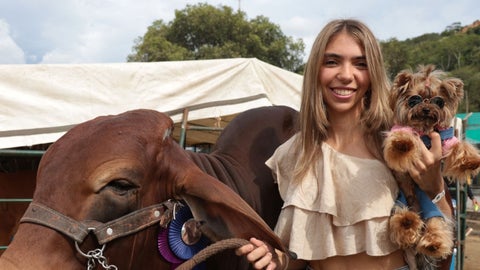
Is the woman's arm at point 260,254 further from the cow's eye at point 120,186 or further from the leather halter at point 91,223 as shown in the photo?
the cow's eye at point 120,186

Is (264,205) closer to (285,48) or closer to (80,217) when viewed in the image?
(80,217)

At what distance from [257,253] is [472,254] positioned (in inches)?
543

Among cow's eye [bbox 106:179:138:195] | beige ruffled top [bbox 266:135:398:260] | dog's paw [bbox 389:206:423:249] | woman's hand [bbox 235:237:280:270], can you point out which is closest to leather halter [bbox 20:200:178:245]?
cow's eye [bbox 106:179:138:195]

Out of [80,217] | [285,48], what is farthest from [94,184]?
[285,48]

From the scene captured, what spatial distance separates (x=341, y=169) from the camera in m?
2.42

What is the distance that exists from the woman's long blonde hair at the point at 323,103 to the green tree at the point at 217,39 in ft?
76.1

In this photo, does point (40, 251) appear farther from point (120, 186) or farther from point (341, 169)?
point (341, 169)

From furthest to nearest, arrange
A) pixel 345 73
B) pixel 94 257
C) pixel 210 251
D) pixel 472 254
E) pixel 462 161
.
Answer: pixel 472 254 → pixel 345 73 → pixel 462 161 → pixel 210 251 → pixel 94 257

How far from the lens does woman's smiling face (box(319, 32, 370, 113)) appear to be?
8.13 feet

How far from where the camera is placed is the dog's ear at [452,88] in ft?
8.17

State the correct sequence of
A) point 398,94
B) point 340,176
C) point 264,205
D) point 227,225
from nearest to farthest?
point 227,225 < point 340,176 < point 398,94 < point 264,205

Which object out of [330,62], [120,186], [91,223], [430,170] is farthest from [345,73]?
[91,223]

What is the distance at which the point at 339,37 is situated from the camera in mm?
2531

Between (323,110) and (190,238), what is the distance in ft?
3.36
